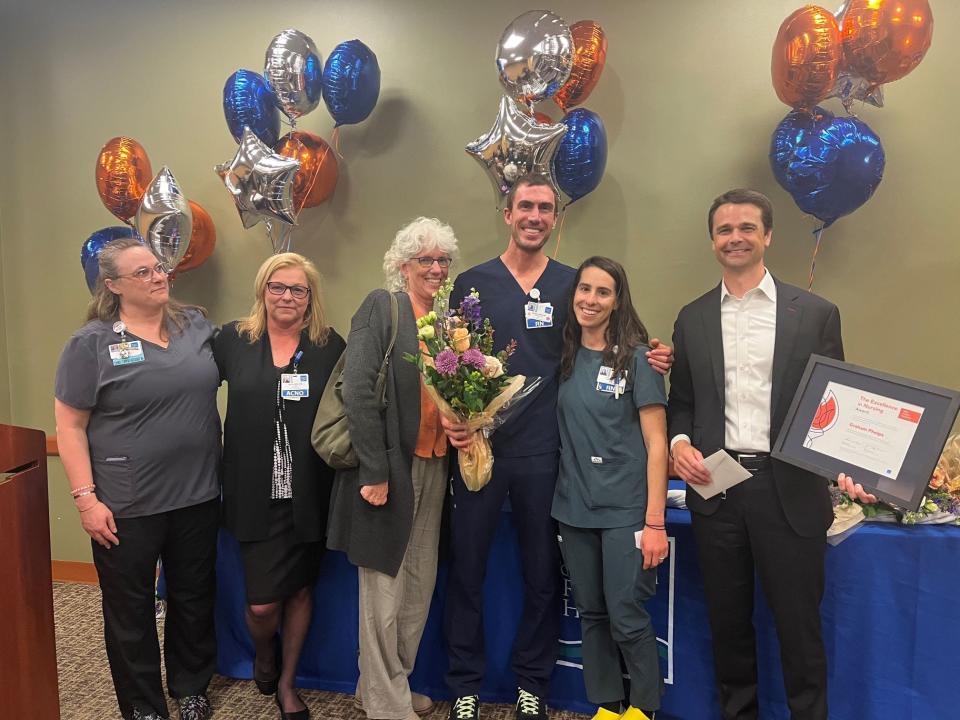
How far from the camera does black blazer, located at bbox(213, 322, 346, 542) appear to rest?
88.4 inches

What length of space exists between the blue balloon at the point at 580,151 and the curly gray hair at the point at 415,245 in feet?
2.78

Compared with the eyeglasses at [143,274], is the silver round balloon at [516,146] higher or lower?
higher

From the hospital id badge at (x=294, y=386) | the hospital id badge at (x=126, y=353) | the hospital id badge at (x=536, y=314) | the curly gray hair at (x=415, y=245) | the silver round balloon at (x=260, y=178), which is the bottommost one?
the hospital id badge at (x=294, y=386)

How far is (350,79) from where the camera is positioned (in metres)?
3.10

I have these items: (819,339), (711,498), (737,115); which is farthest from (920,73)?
(711,498)

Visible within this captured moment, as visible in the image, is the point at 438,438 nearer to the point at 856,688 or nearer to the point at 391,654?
the point at 391,654

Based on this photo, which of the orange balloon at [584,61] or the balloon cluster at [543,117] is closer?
the balloon cluster at [543,117]

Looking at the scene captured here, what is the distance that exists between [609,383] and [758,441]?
49 centimetres

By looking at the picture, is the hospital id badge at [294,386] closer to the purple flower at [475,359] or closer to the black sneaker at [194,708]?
the purple flower at [475,359]

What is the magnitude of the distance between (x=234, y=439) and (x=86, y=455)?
479 mm

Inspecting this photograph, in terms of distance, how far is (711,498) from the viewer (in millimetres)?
2002

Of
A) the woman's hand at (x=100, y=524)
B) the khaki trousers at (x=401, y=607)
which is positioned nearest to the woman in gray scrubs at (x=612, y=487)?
the khaki trousers at (x=401, y=607)

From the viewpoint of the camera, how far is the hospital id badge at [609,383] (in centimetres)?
207

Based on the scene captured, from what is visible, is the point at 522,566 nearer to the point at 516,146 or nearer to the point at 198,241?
the point at 516,146
